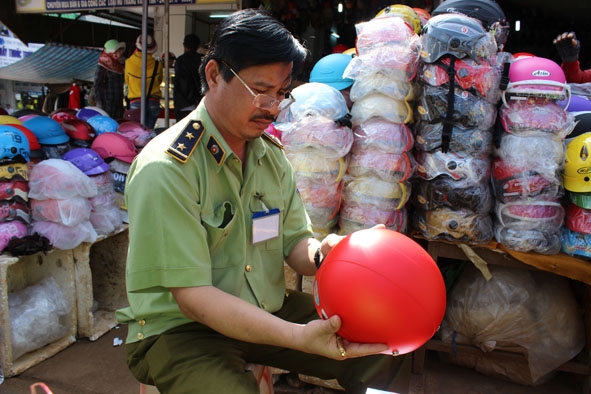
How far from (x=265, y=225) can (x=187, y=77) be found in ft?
15.8

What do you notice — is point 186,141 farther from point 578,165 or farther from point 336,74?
point 578,165

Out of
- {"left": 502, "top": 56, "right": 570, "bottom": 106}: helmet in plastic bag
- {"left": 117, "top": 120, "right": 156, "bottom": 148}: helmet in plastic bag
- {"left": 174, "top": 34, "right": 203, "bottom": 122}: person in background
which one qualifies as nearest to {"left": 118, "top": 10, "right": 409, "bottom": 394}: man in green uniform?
{"left": 502, "top": 56, "right": 570, "bottom": 106}: helmet in plastic bag

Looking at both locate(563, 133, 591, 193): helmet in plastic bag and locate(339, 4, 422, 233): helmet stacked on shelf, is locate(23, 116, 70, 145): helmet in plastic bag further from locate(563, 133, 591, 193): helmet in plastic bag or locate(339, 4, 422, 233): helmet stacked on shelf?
locate(563, 133, 591, 193): helmet in plastic bag

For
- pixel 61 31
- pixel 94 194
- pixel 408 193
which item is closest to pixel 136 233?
pixel 408 193

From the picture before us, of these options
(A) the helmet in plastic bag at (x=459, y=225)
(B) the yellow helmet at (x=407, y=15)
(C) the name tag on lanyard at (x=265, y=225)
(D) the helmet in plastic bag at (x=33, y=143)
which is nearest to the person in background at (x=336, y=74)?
(B) the yellow helmet at (x=407, y=15)

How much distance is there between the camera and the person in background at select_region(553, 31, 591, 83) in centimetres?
341

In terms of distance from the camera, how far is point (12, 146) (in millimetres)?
2738

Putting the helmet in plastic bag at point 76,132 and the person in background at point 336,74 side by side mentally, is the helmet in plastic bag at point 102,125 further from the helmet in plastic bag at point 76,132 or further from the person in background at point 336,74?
the person in background at point 336,74

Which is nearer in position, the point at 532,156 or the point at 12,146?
the point at 532,156

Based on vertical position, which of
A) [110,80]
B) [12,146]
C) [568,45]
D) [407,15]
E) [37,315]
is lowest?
[37,315]

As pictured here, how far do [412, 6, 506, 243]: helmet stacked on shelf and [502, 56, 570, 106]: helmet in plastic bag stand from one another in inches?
3.4

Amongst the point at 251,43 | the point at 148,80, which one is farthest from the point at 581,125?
the point at 148,80

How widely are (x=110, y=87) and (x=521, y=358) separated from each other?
258 inches

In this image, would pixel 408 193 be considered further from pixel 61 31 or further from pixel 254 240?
→ pixel 61 31
